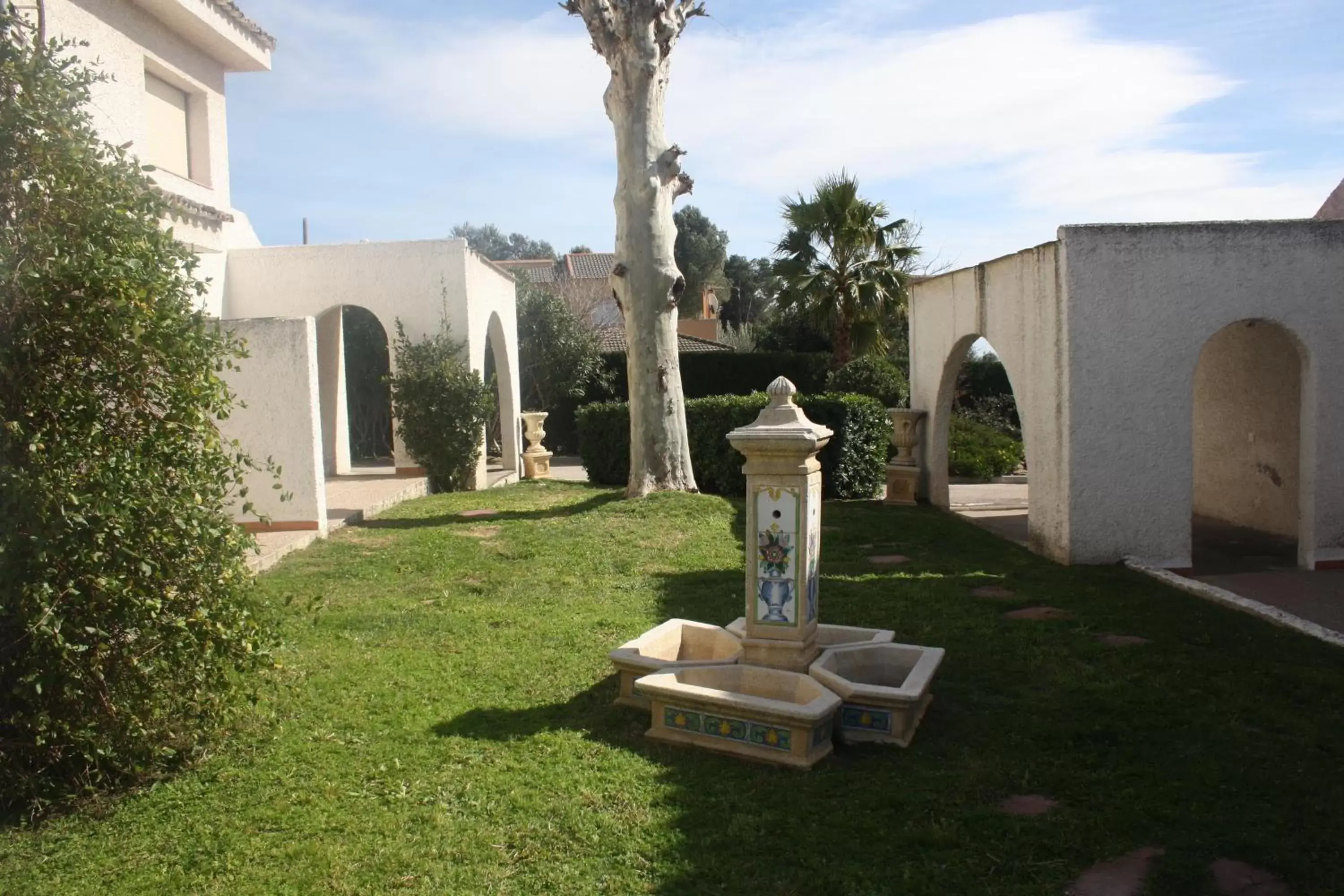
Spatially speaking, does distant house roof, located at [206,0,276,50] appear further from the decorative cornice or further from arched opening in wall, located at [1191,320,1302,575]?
arched opening in wall, located at [1191,320,1302,575]

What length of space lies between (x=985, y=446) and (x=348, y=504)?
443 inches

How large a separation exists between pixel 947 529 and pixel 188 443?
870 cm

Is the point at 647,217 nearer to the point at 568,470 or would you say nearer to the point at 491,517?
the point at 491,517

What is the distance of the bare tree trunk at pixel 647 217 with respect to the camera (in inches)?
482

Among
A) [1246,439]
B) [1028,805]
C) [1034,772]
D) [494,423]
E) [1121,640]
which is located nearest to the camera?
[1028,805]

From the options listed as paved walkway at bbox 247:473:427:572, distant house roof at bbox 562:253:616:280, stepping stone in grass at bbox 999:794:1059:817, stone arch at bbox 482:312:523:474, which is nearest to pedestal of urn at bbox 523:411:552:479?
stone arch at bbox 482:312:523:474

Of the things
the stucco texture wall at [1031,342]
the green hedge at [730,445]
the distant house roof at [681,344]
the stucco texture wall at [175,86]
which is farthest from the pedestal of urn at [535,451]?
the distant house roof at [681,344]

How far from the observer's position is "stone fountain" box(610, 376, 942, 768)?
189 inches

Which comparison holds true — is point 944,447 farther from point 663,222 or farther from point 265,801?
point 265,801

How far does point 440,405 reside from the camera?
47.3ft

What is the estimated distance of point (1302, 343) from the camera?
8.70 m

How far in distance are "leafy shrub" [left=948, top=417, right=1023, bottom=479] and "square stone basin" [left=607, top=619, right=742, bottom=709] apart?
12.6 m

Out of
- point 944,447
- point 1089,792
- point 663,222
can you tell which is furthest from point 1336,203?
point 1089,792

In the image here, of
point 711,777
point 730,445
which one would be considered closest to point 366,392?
point 730,445
